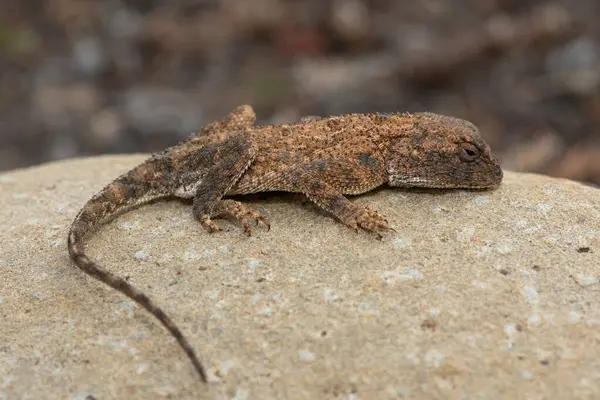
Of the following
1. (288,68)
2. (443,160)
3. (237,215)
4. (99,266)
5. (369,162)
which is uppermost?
(443,160)

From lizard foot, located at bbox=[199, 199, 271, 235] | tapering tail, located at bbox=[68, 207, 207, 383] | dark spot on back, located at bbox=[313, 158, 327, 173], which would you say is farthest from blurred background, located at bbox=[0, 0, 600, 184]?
tapering tail, located at bbox=[68, 207, 207, 383]

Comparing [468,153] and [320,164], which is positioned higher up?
[468,153]

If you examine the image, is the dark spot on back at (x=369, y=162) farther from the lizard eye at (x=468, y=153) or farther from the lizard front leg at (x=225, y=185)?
the lizard front leg at (x=225, y=185)

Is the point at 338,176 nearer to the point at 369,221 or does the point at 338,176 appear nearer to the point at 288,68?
the point at 369,221

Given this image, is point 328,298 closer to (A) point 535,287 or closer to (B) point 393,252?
(B) point 393,252

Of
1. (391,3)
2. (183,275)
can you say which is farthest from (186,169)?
(391,3)

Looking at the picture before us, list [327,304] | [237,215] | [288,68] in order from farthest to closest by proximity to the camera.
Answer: [288,68] → [237,215] → [327,304]

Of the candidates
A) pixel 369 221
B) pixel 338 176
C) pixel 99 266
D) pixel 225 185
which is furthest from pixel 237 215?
pixel 99 266
